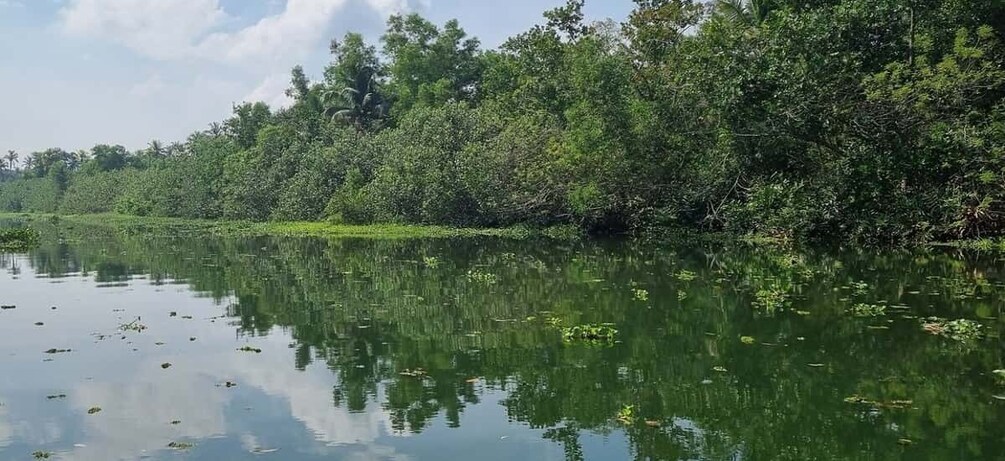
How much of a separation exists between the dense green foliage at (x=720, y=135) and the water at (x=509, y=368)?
5517 mm

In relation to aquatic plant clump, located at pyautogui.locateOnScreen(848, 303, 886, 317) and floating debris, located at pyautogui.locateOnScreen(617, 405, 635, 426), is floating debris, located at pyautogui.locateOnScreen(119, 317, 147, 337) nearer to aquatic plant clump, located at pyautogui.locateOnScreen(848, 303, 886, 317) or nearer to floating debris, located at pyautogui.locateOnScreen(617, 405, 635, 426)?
floating debris, located at pyautogui.locateOnScreen(617, 405, 635, 426)

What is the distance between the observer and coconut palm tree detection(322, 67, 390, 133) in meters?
49.2

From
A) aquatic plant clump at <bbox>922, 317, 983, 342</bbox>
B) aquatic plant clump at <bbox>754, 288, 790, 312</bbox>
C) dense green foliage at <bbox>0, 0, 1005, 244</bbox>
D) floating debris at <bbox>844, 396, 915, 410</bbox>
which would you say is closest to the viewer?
floating debris at <bbox>844, 396, 915, 410</bbox>

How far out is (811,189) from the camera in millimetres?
22312

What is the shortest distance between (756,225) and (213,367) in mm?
18705

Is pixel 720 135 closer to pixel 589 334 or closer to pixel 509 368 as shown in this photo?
pixel 589 334

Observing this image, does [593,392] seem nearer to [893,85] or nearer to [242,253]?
[893,85]

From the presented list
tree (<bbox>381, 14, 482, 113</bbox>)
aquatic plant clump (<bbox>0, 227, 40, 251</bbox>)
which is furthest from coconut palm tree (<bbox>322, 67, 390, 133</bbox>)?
aquatic plant clump (<bbox>0, 227, 40, 251</bbox>)

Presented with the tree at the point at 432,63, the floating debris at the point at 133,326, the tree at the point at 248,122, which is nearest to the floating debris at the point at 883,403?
the floating debris at the point at 133,326

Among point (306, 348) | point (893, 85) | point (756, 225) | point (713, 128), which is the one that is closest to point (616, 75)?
point (713, 128)

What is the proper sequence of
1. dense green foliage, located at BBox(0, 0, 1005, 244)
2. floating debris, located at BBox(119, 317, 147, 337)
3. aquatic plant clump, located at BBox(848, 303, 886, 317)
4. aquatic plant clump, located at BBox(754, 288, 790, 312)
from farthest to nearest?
1. dense green foliage, located at BBox(0, 0, 1005, 244)
2. aquatic plant clump, located at BBox(754, 288, 790, 312)
3. floating debris, located at BBox(119, 317, 147, 337)
4. aquatic plant clump, located at BBox(848, 303, 886, 317)

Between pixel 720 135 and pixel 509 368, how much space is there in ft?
56.9

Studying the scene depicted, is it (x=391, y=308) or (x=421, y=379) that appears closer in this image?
(x=421, y=379)

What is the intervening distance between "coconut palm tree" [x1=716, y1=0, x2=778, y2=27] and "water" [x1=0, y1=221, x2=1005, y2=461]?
14.2 metres
